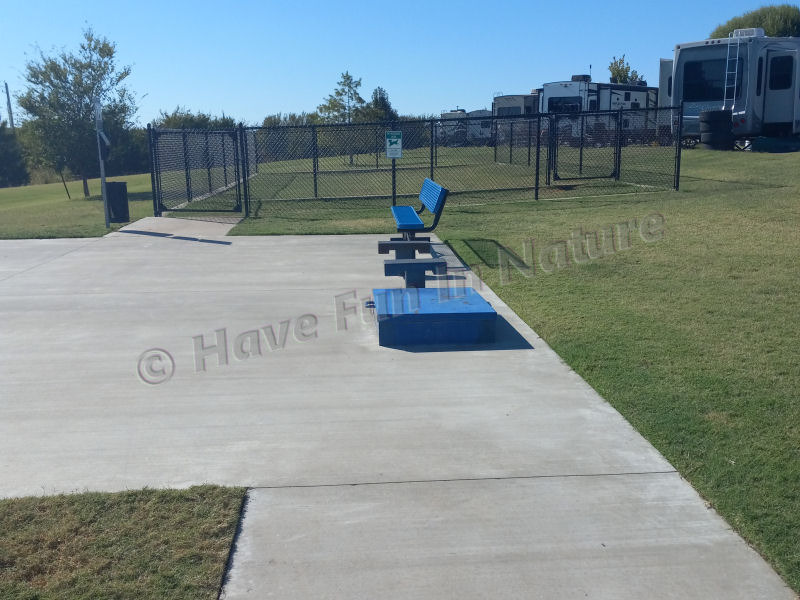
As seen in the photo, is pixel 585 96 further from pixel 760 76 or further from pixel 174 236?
pixel 174 236

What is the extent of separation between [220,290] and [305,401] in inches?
149

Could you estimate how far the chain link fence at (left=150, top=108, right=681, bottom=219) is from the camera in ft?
56.7

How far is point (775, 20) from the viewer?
132 feet

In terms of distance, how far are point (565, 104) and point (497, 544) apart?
93.7 feet

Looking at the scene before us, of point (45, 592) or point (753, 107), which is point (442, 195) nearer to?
point (45, 592)

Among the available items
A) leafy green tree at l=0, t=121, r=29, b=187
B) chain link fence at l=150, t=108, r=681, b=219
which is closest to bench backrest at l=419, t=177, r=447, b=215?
chain link fence at l=150, t=108, r=681, b=219

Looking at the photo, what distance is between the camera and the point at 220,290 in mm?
8586

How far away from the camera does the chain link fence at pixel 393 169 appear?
17.3 meters

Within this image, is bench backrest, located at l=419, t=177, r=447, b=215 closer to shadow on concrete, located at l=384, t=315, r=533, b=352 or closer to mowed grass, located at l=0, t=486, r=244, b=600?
shadow on concrete, located at l=384, t=315, r=533, b=352

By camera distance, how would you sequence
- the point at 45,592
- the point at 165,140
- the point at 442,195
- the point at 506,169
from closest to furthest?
the point at 45,592, the point at 442,195, the point at 165,140, the point at 506,169

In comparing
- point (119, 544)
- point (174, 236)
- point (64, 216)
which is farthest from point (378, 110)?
point (119, 544)

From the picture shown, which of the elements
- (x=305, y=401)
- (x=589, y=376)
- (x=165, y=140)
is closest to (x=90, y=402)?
(x=305, y=401)

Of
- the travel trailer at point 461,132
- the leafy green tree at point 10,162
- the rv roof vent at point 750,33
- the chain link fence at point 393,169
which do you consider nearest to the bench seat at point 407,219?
the chain link fence at point 393,169

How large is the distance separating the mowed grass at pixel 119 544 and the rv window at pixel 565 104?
28203mm
